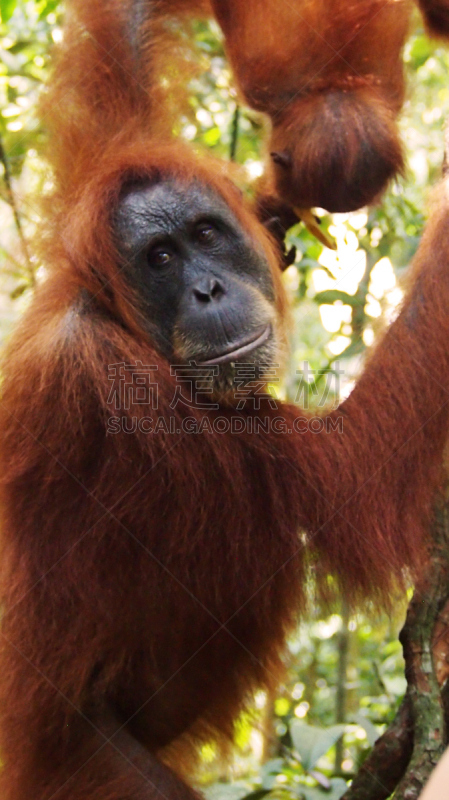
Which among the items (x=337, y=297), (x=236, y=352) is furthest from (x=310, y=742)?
(x=337, y=297)

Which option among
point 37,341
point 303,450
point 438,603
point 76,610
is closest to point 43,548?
point 76,610

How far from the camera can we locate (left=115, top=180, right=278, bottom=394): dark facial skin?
2.36 metres

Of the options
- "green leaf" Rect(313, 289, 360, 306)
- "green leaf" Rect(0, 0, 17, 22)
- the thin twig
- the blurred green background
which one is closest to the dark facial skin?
the blurred green background

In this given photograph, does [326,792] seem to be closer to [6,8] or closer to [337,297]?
[337,297]

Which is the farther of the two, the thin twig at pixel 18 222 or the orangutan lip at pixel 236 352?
the thin twig at pixel 18 222

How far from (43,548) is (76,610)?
217 mm

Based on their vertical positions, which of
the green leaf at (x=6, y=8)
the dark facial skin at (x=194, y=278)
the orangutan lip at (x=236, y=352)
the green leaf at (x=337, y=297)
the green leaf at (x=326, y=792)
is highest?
the green leaf at (x=6, y=8)

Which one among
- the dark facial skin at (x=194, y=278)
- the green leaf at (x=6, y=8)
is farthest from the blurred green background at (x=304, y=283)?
the dark facial skin at (x=194, y=278)

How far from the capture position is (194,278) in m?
2.42

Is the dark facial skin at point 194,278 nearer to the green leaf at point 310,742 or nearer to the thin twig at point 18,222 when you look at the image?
the thin twig at point 18,222

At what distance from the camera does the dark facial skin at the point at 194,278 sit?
236 cm

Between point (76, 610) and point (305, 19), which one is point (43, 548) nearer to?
point (76, 610)

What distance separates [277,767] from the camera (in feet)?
9.42

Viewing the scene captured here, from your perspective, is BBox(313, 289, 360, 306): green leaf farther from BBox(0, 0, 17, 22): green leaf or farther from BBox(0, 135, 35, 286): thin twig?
BBox(0, 0, 17, 22): green leaf
